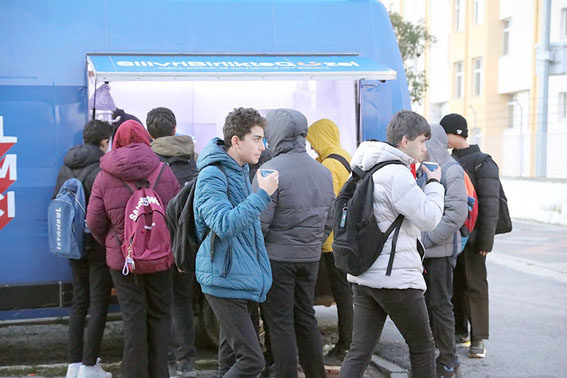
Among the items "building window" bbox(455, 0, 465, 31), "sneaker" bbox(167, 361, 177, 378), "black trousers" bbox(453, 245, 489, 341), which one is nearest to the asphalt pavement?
"black trousers" bbox(453, 245, 489, 341)

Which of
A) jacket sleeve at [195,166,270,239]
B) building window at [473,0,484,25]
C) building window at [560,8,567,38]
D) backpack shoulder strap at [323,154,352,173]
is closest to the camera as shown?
jacket sleeve at [195,166,270,239]

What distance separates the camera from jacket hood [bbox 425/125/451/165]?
6.05 m

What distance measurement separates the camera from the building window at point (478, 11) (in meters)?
34.0

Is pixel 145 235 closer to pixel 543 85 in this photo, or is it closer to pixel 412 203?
pixel 412 203

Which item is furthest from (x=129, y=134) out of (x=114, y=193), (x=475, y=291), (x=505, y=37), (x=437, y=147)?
(x=505, y=37)

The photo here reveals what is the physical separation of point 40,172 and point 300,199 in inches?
83.6

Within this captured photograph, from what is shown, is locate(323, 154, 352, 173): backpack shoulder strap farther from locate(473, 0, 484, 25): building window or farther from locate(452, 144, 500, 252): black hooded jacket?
locate(473, 0, 484, 25): building window

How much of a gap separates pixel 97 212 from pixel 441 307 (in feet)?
8.12

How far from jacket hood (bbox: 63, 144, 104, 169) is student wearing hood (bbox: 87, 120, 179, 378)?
0.43m

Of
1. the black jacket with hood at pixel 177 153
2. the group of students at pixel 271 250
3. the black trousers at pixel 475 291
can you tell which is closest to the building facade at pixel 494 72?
the black trousers at pixel 475 291

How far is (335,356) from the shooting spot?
6555 millimetres

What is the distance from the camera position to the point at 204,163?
447 cm

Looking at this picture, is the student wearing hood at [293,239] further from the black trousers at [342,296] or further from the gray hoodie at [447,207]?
the black trousers at [342,296]

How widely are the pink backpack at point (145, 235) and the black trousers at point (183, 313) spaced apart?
0.71 m
